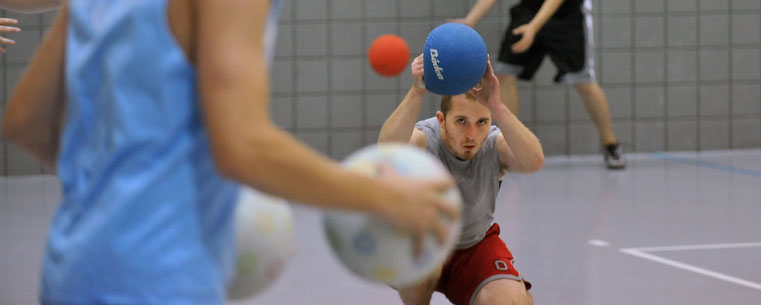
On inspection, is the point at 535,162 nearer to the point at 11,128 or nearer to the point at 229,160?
the point at 11,128

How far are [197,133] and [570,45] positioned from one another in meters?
6.19

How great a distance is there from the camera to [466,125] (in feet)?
10.6

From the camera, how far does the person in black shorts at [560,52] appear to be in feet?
23.7

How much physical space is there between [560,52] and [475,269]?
4327mm

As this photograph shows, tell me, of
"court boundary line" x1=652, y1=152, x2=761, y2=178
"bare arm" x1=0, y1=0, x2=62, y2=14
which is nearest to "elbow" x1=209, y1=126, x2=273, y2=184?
"bare arm" x1=0, y1=0, x2=62, y2=14

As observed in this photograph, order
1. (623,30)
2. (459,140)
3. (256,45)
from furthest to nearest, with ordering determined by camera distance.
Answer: (623,30) < (459,140) < (256,45)

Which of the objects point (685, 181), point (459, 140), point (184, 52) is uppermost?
point (184, 52)

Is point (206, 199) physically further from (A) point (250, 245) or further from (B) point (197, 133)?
(A) point (250, 245)

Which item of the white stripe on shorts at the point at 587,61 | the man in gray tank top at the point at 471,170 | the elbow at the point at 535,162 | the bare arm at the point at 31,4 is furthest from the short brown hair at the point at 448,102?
the white stripe on shorts at the point at 587,61

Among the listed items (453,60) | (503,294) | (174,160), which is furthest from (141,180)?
(503,294)

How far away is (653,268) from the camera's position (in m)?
4.40

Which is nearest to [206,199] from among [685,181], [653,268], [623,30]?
[653,268]

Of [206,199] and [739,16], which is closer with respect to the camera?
[206,199]

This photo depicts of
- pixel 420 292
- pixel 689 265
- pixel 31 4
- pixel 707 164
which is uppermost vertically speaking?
pixel 31 4
